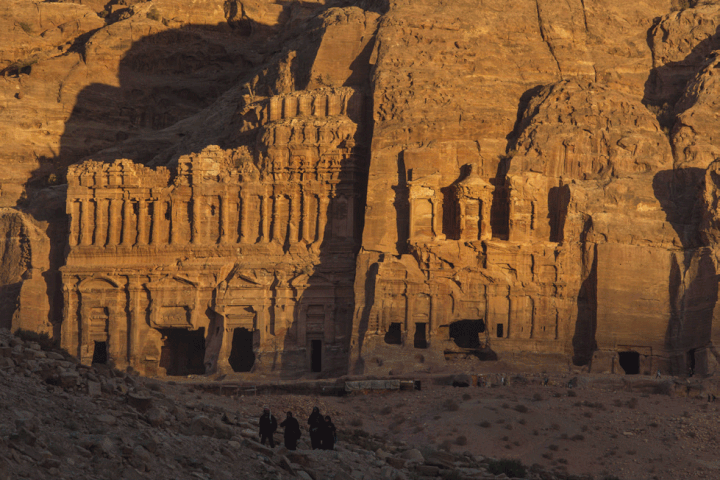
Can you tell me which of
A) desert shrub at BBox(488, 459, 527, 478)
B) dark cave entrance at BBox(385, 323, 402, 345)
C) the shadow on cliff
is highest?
the shadow on cliff

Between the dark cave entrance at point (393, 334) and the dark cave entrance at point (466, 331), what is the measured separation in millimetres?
2565

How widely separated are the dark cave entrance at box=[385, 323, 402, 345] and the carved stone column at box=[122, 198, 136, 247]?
13.0 m

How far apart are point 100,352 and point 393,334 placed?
1473 cm

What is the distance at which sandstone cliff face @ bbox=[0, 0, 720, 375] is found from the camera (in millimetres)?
47750

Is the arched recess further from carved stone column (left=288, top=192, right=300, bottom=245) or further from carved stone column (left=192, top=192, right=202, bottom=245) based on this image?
carved stone column (left=288, top=192, right=300, bottom=245)

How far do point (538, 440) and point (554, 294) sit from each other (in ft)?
45.2

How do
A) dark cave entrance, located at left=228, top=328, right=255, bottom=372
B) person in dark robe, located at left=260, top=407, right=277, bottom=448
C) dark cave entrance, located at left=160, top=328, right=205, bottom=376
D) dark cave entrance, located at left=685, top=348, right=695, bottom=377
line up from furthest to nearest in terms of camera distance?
1. dark cave entrance, located at left=228, top=328, right=255, bottom=372
2. dark cave entrance, located at left=160, top=328, right=205, bottom=376
3. dark cave entrance, located at left=685, top=348, right=695, bottom=377
4. person in dark robe, located at left=260, top=407, right=277, bottom=448

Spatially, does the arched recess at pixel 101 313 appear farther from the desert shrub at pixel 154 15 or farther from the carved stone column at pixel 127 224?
the desert shrub at pixel 154 15

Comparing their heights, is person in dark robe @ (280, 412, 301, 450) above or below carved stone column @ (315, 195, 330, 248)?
below

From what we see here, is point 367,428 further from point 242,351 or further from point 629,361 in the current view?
point 242,351

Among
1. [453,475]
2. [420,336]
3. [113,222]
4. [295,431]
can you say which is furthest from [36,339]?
[113,222]

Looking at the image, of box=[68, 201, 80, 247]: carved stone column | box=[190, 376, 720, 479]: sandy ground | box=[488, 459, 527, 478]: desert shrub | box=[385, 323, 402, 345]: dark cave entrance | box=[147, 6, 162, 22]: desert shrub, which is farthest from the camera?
box=[147, 6, 162, 22]: desert shrub

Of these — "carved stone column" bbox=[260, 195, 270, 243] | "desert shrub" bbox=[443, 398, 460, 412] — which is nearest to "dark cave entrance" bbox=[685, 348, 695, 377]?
"desert shrub" bbox=[443, 398, 460, 412]

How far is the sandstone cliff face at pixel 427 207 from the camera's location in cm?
4775
